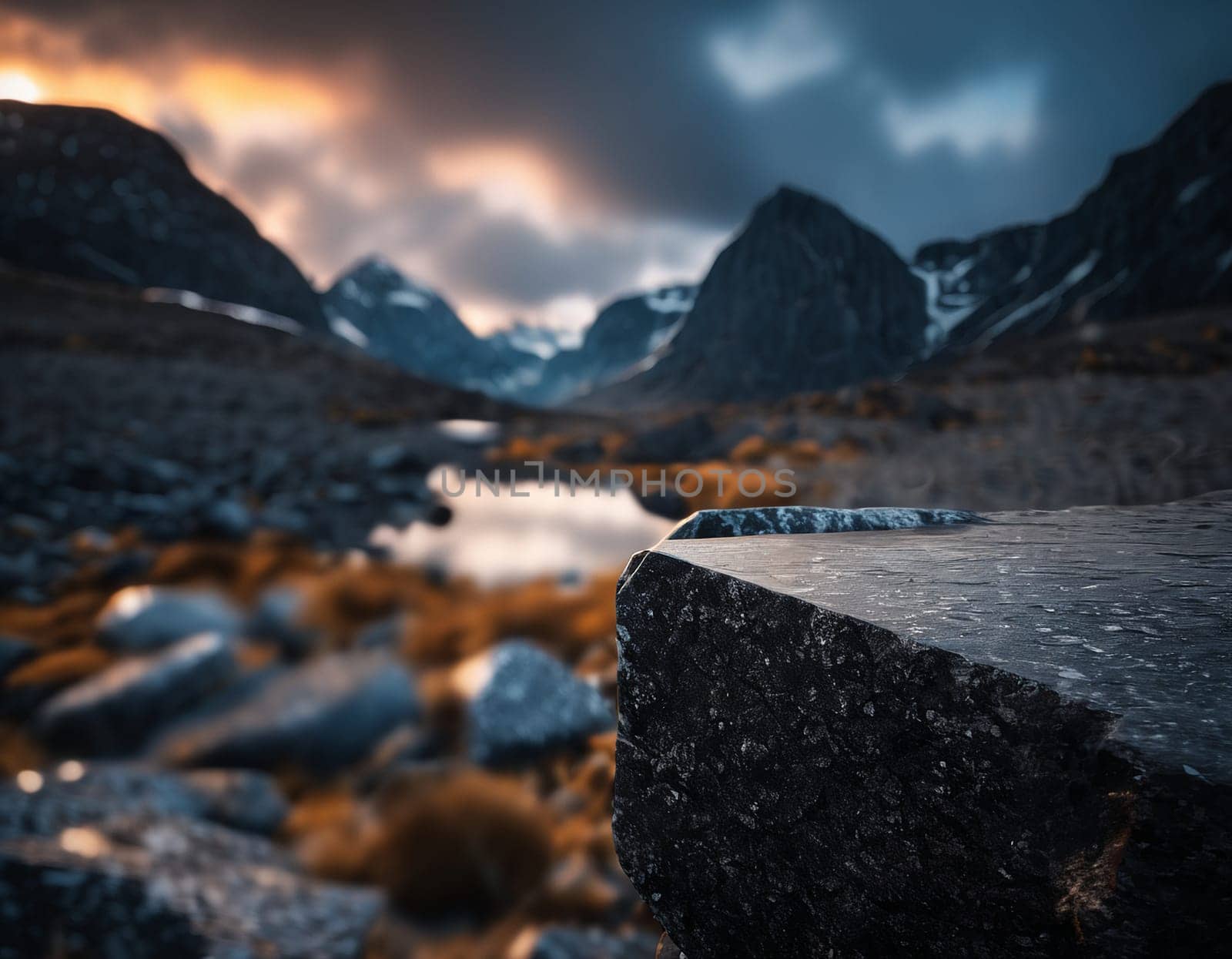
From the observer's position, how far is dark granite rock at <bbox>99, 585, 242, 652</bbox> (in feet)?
10.9

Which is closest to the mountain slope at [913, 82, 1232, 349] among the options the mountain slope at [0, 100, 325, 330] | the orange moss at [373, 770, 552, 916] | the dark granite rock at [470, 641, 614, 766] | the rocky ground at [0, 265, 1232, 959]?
the rocky ground at [0, 265, 1232, 959]

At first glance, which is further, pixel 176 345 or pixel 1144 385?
pixel 176 345

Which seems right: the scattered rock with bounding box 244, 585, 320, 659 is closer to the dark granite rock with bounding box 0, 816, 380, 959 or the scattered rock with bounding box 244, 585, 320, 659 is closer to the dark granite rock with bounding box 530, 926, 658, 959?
the dark granite rock with bounding box 0, 816, 380, 959

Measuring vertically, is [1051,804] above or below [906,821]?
above

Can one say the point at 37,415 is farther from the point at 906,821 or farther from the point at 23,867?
the point at 906,821

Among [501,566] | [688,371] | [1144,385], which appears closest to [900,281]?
[688,371]

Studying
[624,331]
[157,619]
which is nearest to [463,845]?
[157,619]

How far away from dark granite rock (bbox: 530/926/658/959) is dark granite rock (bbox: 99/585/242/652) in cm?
271

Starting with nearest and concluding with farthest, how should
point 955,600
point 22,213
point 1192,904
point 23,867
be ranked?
point 1192,904, point 955,600, point 23,867, point 22,213

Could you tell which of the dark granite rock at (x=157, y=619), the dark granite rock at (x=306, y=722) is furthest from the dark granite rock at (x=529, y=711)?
the dark granite rock at (x=157, y=619)

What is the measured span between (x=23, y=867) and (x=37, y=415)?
22.8 ft

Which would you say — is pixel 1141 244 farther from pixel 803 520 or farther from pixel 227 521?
pixel 227 521

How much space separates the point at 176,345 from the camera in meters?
11.0

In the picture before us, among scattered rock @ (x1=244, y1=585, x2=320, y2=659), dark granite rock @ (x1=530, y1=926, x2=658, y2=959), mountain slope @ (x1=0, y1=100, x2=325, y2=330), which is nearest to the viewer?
dark granite rock @ (x1=530, y1=926, x2=658, y2=959)
